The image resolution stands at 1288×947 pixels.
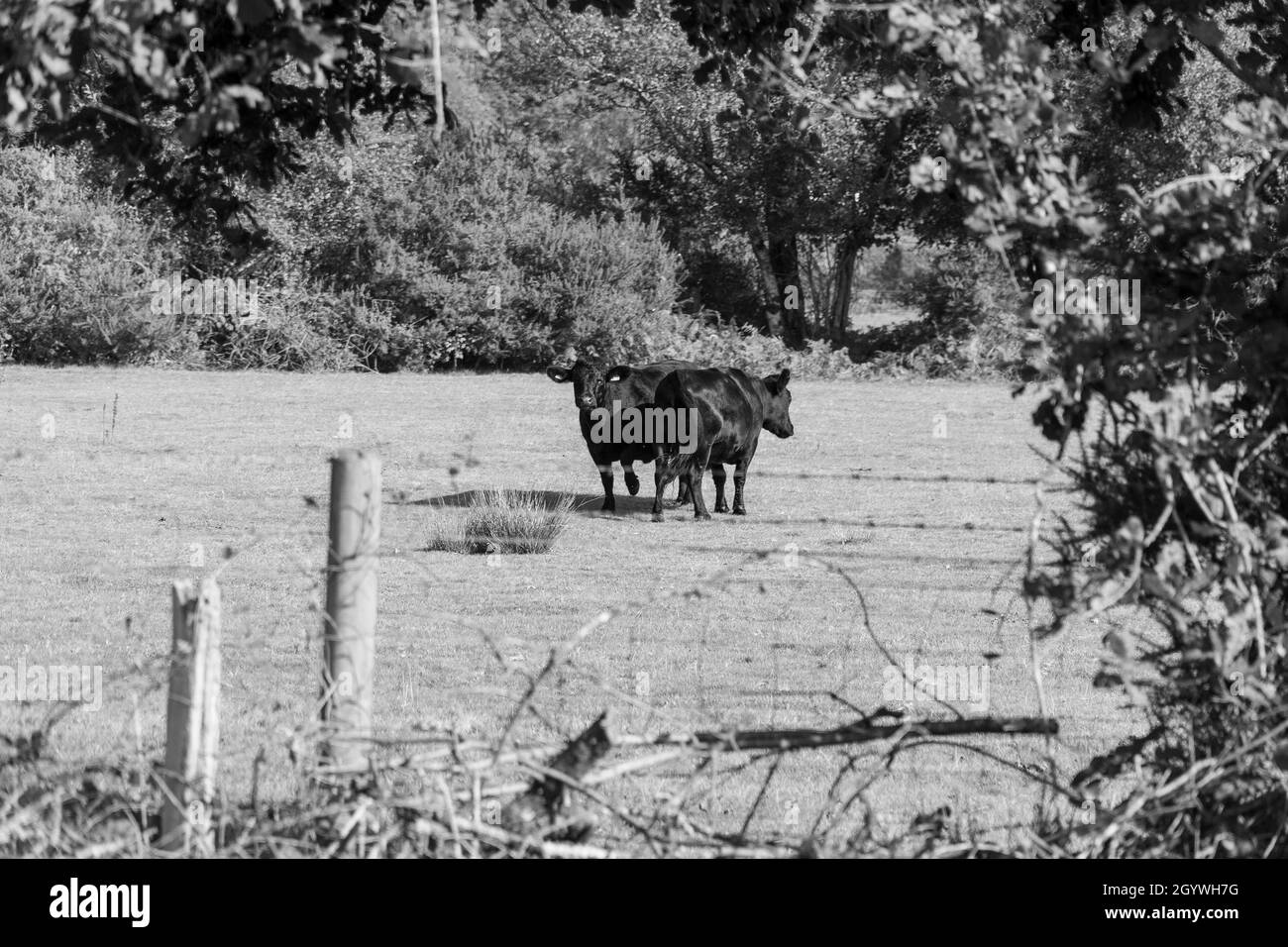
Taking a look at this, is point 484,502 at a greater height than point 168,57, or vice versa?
point 168,57

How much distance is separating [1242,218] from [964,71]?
840 mm

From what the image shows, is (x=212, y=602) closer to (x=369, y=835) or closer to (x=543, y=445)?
(x=369, y=835)

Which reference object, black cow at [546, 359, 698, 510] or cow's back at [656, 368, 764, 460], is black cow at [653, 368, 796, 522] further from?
black cow at [546, 359, 698, 510]

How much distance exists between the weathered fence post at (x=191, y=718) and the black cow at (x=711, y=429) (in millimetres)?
12006

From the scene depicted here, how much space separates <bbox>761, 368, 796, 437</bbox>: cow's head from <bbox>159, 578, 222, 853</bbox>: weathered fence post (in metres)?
14.3

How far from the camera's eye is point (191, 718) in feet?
12.9

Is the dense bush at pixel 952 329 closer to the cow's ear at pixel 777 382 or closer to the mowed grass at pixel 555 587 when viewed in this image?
the mowed grass at pixel 555 587

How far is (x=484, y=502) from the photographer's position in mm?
14789

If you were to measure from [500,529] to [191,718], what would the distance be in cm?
1010

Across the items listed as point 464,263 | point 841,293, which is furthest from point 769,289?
point 464,263

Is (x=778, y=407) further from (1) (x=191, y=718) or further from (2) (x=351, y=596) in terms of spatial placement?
(1) (x=191, y=718)

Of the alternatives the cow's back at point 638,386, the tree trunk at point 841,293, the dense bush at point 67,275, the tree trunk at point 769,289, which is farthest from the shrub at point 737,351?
the cow's back at point 638,386

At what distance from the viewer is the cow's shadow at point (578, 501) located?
16.4m

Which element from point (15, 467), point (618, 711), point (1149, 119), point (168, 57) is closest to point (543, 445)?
point (15, 467)
